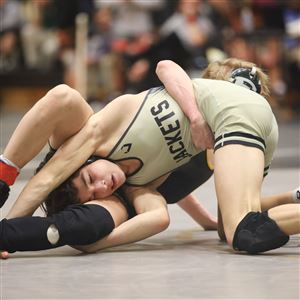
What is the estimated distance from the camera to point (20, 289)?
231 cm

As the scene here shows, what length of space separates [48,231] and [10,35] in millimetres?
6943

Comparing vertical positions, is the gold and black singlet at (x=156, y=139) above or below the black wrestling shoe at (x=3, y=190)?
above

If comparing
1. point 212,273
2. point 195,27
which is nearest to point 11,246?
point 212,273

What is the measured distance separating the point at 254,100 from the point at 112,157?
19.2 inches

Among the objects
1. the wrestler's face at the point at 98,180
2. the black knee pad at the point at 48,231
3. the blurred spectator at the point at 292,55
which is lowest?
the blurred spectator at the point at 292,55

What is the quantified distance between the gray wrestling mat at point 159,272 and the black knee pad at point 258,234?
0.04m

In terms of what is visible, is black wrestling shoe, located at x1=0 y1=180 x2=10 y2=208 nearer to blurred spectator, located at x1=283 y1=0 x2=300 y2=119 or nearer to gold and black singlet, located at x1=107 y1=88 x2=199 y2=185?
gold and black singlet, located at x1=107 y1=88 x2=199 y2=185

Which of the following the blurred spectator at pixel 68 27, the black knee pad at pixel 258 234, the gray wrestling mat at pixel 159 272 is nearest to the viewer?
the gray wrestling mat at pixel 159 272

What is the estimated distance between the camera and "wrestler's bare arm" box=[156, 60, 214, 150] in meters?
2.88

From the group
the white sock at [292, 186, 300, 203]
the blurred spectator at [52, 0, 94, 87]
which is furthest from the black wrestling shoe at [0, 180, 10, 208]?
the blurred spectator at [52, 0, 94, 87]

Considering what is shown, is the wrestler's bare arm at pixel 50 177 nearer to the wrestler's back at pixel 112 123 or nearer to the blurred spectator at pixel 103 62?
the wrestler's back at pixel 112 123

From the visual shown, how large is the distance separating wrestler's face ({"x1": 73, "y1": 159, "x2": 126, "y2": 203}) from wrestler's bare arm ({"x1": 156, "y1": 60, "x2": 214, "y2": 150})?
271 mm

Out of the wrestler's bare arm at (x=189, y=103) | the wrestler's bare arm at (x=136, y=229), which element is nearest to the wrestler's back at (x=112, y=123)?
the wrestler's bare arm at (x=189, y=103)

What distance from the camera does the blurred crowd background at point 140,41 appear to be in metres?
8.14
